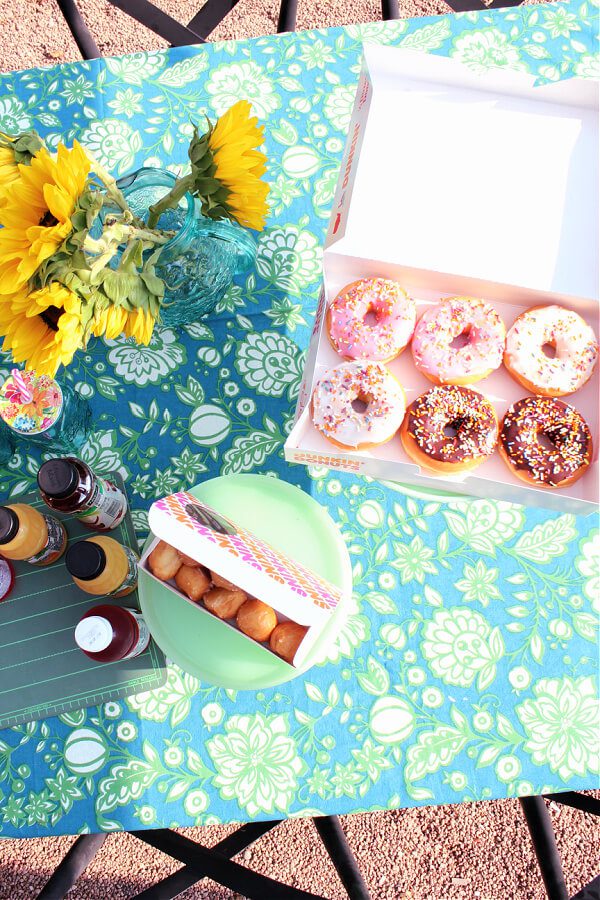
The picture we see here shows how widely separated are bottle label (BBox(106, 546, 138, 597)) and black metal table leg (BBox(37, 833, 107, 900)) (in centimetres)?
44

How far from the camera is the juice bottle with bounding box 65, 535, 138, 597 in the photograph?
2.51 ft

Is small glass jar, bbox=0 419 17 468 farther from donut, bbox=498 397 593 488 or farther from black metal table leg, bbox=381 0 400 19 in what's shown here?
black metal table leg, bbox=381 0 400 19

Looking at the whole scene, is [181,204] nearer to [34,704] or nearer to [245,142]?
[245,142]

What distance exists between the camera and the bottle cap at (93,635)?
0.74 metres

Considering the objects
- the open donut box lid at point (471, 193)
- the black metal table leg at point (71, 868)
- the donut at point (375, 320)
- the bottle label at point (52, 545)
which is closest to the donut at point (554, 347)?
the open donut box lid at point (471, 193)

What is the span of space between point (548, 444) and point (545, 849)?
0.74 meters

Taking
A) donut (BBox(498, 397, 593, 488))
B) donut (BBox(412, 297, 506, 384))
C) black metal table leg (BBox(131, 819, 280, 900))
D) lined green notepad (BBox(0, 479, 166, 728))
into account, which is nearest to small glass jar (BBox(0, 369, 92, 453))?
lined green notepad (BBox(0, 479, 166, 728))

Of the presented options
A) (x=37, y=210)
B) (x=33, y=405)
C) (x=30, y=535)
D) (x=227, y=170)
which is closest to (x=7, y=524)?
(x=30, y=535)

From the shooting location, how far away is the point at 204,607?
2.51 ft

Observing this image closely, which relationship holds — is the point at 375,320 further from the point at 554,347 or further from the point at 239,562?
the point at 239,562

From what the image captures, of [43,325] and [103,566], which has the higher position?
[43,325]

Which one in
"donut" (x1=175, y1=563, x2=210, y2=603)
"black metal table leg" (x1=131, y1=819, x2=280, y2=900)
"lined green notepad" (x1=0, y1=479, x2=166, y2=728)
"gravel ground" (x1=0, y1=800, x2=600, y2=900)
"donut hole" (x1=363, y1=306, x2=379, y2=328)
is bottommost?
"gravel ground" (x1=0, y1=800, x2=600, y2=900)

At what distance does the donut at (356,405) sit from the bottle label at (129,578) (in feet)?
1.05

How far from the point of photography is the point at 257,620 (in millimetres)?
741
